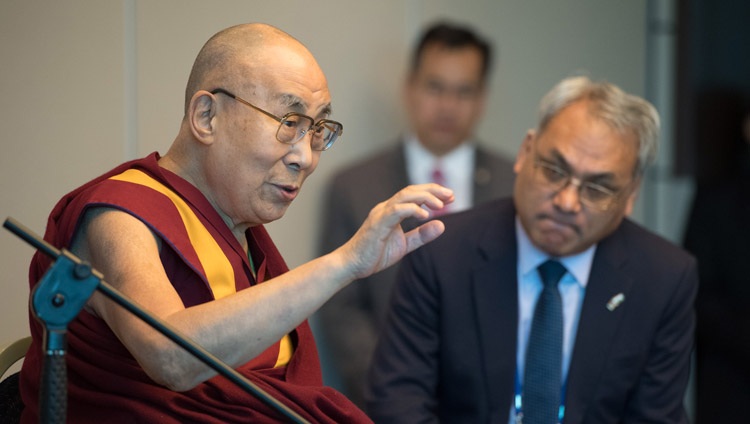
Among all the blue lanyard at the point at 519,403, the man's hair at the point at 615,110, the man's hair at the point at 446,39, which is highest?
the man's hair at the point at 446,39

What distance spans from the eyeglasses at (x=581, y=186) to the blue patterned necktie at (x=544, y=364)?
0.70 ft

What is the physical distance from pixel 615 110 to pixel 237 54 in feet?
3.46

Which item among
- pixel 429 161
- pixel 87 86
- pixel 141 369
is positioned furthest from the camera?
pixel 429 161

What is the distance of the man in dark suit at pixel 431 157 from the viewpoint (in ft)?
9.78

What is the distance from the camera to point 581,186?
7.36 ft

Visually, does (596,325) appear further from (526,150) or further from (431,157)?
(431,157)

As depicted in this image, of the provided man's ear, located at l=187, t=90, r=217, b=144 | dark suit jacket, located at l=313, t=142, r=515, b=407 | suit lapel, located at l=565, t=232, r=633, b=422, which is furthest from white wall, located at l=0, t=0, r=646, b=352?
suit lapel, located at l=565, t=232, r=633, b=422

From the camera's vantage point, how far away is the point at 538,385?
2.19 m

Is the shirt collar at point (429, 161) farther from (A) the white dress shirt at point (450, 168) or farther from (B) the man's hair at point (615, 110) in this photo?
(B) the man's hair at point (615, 110)

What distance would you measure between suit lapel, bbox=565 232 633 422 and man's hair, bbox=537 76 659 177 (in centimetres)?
22

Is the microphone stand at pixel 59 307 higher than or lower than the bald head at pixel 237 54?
lower

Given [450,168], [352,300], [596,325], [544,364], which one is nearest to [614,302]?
[596,325]

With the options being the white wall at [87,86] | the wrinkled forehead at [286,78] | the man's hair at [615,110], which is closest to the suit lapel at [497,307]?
the man's hair at [615,110]

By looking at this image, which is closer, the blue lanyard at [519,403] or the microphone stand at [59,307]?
the microphone stand at [59,307]
